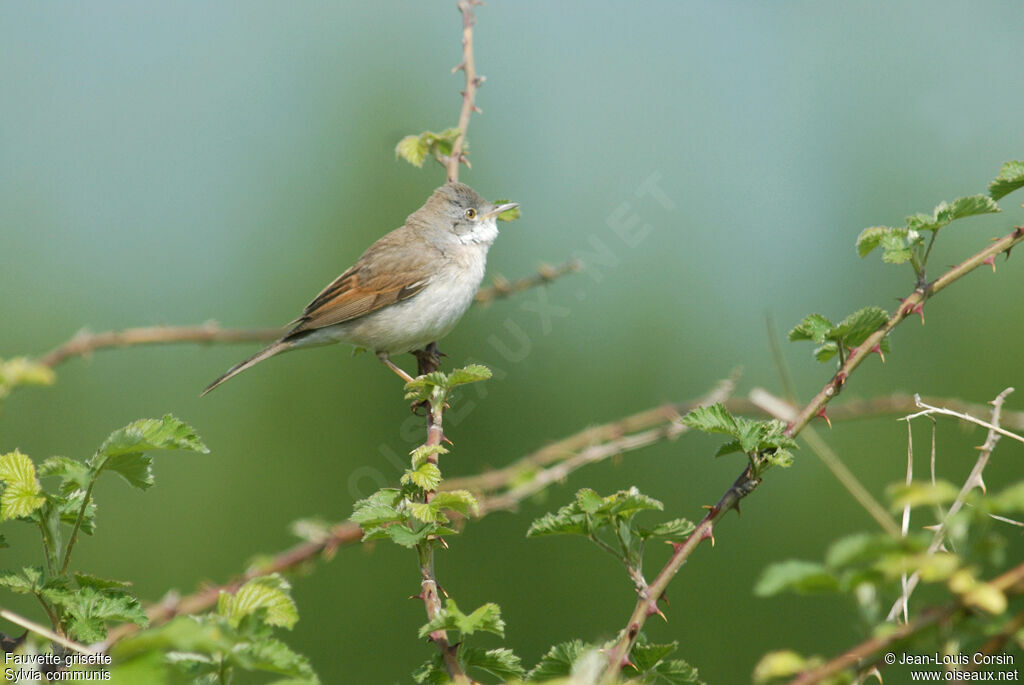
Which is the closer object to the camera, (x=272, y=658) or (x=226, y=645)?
(x=226, y=645)

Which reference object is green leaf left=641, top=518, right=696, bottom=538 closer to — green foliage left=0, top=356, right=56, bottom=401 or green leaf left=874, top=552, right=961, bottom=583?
green leaf left=874, top=552, right=961, bottom=583

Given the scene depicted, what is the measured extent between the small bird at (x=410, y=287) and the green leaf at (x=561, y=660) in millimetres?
3845

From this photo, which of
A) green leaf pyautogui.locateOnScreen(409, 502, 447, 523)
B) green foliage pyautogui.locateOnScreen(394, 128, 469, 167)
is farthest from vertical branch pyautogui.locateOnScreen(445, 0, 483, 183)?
green leaf pyautogui.locateOnScreen(409, 502, 447, 523)

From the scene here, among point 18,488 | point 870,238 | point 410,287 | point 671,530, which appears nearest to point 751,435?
point 671,530

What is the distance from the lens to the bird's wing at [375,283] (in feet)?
19.2

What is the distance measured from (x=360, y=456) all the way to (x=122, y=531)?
1885 mm

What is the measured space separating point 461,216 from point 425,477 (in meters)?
4.10

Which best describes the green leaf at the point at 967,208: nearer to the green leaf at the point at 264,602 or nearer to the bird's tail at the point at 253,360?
the green leaf at the point at 264,602

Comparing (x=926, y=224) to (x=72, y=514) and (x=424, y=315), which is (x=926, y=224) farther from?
(x=424, y=315)

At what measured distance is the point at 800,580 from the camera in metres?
1.09

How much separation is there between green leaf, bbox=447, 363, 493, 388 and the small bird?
3.08m

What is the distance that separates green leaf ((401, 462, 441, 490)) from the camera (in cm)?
214

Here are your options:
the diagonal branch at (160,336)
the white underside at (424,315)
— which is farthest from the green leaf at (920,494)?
the white underside at (424,315)

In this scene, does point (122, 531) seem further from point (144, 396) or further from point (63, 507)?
point (63, 507)
